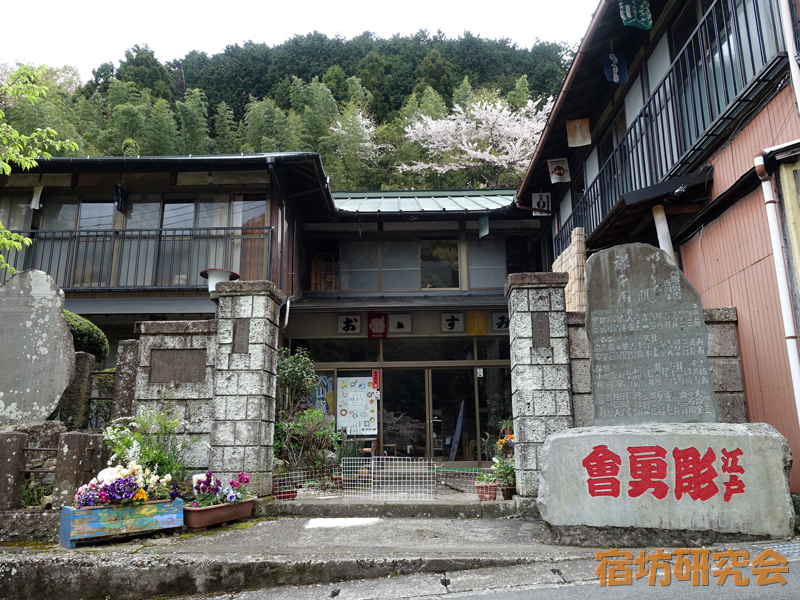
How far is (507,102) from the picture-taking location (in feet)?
91.0

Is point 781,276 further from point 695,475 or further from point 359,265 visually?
point 359,265

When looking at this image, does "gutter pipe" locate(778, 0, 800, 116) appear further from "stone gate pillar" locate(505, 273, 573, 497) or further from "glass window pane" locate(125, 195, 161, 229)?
"glass window pane" locate(125, 195, 161, 229)

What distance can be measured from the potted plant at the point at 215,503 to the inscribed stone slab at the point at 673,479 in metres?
2.90

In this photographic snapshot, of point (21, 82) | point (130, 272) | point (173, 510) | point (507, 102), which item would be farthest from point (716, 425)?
point (507, 102)

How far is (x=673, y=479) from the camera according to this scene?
14.9ft

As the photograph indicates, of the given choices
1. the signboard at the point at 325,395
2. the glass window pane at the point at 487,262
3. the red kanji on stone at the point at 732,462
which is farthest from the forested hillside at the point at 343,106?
the red kanji on stone at the point at 732,462

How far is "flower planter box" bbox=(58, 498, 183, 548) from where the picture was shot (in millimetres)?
4668

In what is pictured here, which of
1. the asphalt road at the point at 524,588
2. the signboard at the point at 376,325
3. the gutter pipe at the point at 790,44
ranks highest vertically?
the gutter pipe at the point at 790,44

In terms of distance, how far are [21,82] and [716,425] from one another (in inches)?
389

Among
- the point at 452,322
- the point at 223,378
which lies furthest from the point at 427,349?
the point at 223,378

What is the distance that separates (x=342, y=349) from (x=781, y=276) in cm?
895

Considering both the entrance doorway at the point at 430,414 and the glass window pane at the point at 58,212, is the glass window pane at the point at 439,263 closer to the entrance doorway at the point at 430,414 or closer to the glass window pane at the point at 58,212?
the entrance doorway at the point at 430,414

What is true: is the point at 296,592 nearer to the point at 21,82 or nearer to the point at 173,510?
the point at 173,510

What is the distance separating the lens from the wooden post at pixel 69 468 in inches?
199
